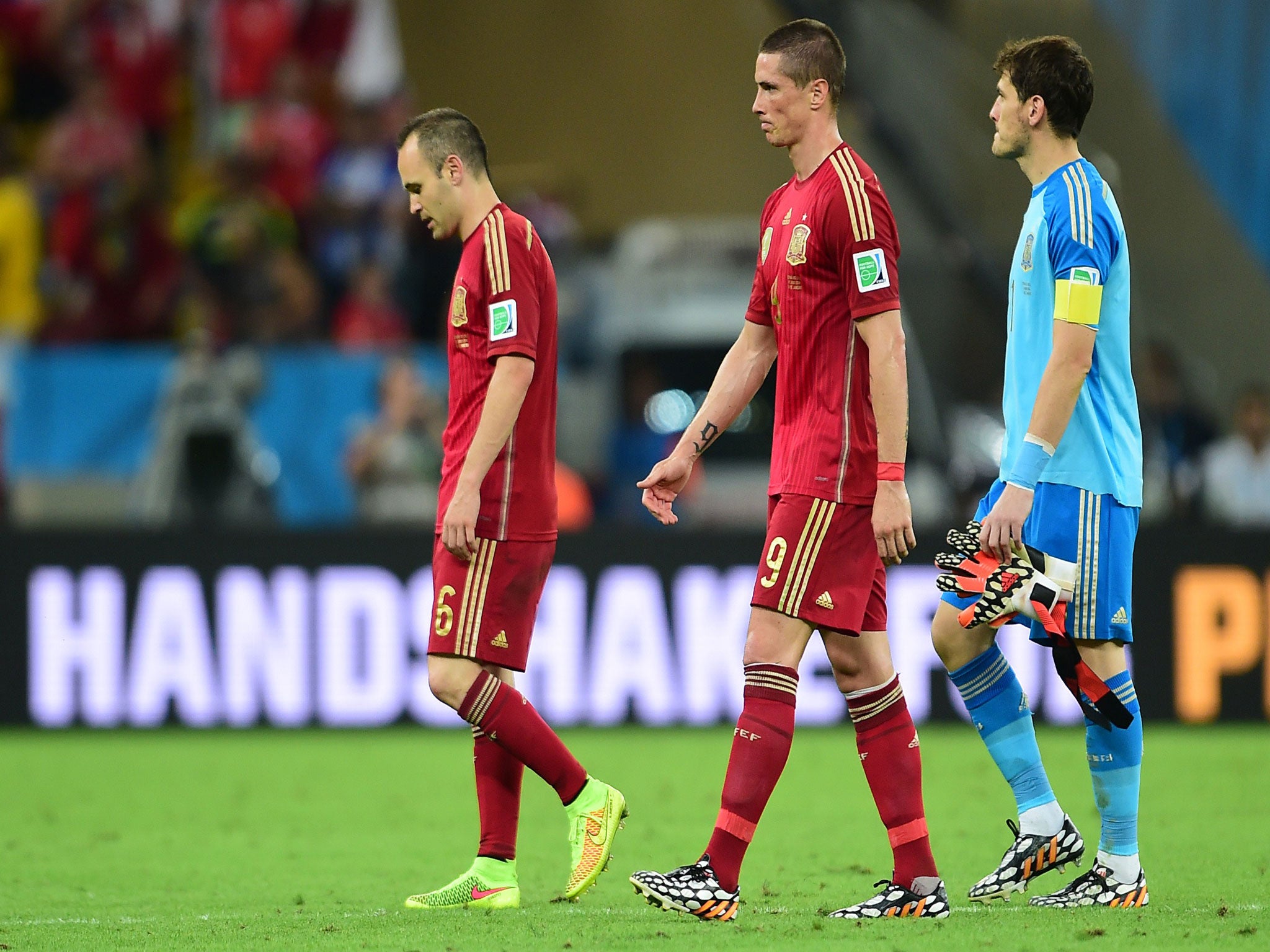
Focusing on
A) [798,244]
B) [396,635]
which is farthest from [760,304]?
[396,635]

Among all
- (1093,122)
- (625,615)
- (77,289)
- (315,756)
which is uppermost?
A: (1093,122)

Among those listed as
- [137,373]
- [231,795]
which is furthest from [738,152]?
[231,795]

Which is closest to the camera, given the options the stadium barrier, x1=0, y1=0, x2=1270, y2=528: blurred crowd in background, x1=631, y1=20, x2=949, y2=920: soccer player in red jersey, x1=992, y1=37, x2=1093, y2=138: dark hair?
x1=631, y1=20, x2=949, y2=920: soccer player in red jersey

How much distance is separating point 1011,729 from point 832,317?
140cm

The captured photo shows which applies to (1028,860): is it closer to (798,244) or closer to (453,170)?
(798,244)

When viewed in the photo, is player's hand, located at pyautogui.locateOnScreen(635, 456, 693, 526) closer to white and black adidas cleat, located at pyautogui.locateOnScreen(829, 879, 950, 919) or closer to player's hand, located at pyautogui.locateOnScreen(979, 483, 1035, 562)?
player's hand, located at pyautogui.locateOnScreen(979, 483, 1035, 562)

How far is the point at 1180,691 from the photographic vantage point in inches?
432

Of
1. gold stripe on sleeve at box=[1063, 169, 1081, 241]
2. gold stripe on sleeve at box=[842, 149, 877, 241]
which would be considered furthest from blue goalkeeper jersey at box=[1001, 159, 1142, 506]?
gold stripe on sleeve at box=[842, 149, 877, 241]

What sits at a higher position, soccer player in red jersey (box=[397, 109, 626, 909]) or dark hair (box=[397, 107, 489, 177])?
dark hair (box=[397, 107, 489, 177])

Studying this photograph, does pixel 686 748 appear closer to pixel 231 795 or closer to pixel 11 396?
pixel 231 795

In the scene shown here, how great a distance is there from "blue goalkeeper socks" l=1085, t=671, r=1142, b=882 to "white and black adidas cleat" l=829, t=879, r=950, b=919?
54 centimetres

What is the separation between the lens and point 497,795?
5.64 metres

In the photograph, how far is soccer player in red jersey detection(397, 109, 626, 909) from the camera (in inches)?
214

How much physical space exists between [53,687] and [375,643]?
1.95 m
